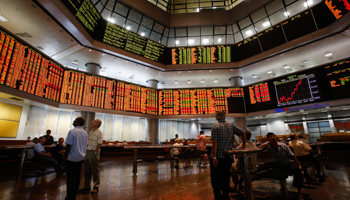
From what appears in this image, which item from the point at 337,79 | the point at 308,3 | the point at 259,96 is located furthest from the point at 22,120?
the point at 308,3

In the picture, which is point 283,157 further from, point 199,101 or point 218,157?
point 199,101

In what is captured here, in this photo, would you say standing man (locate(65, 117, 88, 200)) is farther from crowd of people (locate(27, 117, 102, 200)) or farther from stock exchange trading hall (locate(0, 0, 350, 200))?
stock exchange trading hall (locate(0, 0, 350, 200))

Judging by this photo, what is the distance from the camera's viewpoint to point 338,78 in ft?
30.5

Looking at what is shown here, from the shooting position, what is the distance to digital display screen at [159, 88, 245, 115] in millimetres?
12742

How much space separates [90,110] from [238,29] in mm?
12547

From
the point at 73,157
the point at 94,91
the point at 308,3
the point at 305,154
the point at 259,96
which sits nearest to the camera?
the point at 73,157

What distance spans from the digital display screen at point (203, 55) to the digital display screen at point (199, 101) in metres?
2.22

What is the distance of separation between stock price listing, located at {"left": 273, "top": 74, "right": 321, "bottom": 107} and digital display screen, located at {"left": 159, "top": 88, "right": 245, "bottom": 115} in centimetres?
253

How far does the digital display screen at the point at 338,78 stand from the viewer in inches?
355

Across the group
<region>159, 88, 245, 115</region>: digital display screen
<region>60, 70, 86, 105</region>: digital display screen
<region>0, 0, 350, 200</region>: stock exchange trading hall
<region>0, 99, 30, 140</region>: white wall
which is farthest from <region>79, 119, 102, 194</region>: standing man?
<region>159, 88, 245, 115</region>: digital display screen

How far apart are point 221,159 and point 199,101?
1034 centimetres

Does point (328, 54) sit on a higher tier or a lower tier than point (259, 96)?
higher

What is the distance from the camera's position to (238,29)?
13.8 meters

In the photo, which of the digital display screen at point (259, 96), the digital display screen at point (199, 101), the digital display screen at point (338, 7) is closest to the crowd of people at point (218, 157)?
the digital display screen at point (259, 96)
